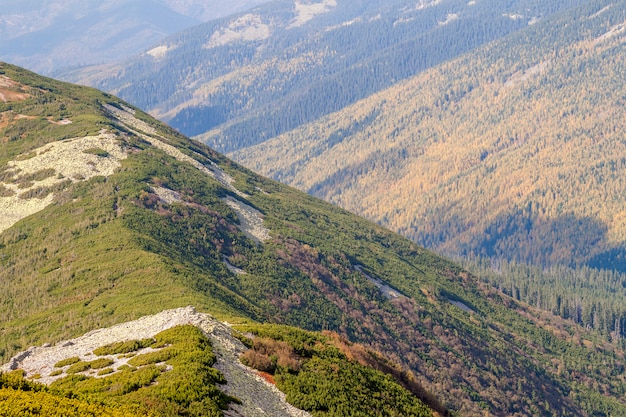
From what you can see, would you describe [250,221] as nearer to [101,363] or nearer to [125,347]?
[125,347]

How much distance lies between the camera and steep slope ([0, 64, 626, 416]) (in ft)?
253

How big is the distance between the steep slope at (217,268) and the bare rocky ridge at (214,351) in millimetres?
3135

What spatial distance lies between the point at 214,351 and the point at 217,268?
172 feet

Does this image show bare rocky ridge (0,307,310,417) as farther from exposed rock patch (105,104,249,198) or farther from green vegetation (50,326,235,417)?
exposed rock patch (105,104,249,198)

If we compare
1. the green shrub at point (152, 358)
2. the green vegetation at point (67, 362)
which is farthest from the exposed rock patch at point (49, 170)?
the green shrub at point (152, 358)

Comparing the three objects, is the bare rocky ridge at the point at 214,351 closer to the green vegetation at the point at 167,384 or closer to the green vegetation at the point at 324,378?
the green vegetation at the point at 324,378

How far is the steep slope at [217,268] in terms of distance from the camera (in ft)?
253

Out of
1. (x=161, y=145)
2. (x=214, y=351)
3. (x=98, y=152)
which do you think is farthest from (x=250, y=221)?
(x=214, y=351)

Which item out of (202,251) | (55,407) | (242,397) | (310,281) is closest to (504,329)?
(310,281)

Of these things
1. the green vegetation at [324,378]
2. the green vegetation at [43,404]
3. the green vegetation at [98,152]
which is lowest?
the green vegetation at [324,378]

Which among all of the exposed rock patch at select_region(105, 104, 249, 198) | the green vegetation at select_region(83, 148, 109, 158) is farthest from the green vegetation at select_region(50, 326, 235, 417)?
the exposed rock patch at select_region(105, 104, 249, 198)

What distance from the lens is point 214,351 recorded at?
47.9 m

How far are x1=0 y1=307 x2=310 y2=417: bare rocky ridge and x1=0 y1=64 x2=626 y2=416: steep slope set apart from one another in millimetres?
3135

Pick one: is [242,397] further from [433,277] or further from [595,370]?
[595,370]
